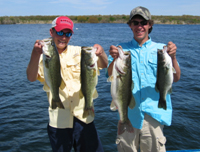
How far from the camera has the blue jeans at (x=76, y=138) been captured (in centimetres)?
363

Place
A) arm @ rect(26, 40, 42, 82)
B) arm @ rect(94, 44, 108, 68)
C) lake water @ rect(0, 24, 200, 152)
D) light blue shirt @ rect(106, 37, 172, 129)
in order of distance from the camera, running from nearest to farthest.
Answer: arm @ rect(26, 40, 42, 82) → arm @ rect(94, 44, 108, 68) → light blue shirt @ rect(106, 37, 172, 129) → lake water @ rect(0, 24, 200, 152)

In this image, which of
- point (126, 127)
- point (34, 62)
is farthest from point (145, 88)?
point (34, 62)

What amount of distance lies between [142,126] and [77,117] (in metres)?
1.18

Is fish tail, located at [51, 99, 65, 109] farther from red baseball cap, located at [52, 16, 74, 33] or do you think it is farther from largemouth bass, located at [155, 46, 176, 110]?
largemouth bass, located at [155, 46, 176, 110]

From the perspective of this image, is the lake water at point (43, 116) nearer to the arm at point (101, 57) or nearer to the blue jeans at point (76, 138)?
the blue jeans at point (76, 138)

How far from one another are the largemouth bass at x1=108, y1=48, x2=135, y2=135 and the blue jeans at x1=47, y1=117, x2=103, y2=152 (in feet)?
1.89

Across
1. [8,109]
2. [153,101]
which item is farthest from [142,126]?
[8,109]

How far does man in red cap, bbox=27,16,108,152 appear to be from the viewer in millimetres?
3562

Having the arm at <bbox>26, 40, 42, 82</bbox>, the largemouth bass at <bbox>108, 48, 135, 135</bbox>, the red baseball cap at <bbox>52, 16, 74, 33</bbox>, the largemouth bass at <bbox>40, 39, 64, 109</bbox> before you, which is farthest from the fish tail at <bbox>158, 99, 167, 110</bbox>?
the arm at <bbox>26, 40, 42, 82</bbox>

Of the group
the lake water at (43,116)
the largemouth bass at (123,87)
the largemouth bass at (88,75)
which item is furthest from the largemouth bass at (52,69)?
the lake water at (43,116)

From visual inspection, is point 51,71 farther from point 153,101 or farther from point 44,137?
point 44,137

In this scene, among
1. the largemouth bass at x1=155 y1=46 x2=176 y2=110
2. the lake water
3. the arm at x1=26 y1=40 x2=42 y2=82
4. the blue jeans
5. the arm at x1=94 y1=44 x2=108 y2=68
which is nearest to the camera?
the arm at x1=26 y1=40 x2=42 y2=82

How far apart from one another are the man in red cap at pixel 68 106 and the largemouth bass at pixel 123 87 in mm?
448

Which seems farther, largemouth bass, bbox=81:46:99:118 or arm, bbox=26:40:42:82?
largemouth bass, bbox=81:46:99:118
